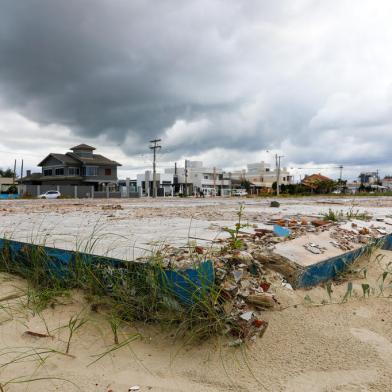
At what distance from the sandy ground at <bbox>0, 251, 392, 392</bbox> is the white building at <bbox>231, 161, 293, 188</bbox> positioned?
74.7 m

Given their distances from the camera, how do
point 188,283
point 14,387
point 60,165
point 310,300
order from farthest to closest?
point 60,165 < point 310,300 < point 188,283 < point 14,387

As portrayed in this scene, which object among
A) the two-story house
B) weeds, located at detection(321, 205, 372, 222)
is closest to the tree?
the two-story house

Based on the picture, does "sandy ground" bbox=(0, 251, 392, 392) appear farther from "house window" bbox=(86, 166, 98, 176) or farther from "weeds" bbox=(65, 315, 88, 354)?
"house window" bbox=(86, 166, 98, 176)

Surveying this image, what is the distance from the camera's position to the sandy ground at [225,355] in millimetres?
1633

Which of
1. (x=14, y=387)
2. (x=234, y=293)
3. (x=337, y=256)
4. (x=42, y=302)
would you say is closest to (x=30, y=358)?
(x=14, y=387)

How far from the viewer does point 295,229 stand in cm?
385

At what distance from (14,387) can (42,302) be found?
0.75m

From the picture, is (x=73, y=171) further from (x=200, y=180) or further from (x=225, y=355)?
(x=225, y=355)

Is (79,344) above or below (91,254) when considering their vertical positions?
below

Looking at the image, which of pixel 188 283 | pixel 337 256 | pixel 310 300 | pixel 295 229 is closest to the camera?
pixel 188 283

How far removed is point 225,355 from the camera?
1785 millimetres

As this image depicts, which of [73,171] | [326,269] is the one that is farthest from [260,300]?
[73,171]

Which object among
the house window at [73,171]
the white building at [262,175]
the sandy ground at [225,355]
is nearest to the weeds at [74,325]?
the sandy ground at [225,355]

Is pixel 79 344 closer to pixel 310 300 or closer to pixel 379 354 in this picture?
pixel 310 300
